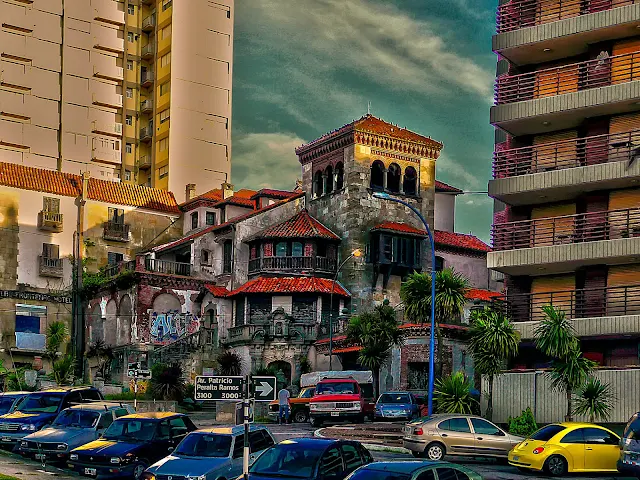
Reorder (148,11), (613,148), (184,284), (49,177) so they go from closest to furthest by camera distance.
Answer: (613,148)
(184,284)
(49,177)
(148,11)

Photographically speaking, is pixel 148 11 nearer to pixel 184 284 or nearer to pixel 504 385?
pixel 184 284

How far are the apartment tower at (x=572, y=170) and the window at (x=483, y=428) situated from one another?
29.0 feet

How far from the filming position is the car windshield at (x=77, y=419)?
3586 centimetres

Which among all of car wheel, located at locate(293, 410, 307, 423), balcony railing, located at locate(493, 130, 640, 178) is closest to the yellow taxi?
balcony railing, located at locate(493, 130, 640, 178)

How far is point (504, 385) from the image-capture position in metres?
45.4

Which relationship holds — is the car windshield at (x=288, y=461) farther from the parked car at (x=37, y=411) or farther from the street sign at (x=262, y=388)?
the parked car at (x=37, y=411)

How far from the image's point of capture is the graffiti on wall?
7825cm

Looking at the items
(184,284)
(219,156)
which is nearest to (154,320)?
(184,284)

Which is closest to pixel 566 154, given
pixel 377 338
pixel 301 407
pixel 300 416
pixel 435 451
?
pixel 435 451

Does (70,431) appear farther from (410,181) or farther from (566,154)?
(410,181)

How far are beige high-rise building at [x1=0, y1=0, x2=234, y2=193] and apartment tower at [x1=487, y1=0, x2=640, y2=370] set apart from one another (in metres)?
60.8

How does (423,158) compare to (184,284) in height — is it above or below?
above

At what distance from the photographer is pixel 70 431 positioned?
35406 millimetres

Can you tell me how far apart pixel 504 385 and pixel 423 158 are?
39.1 meters
